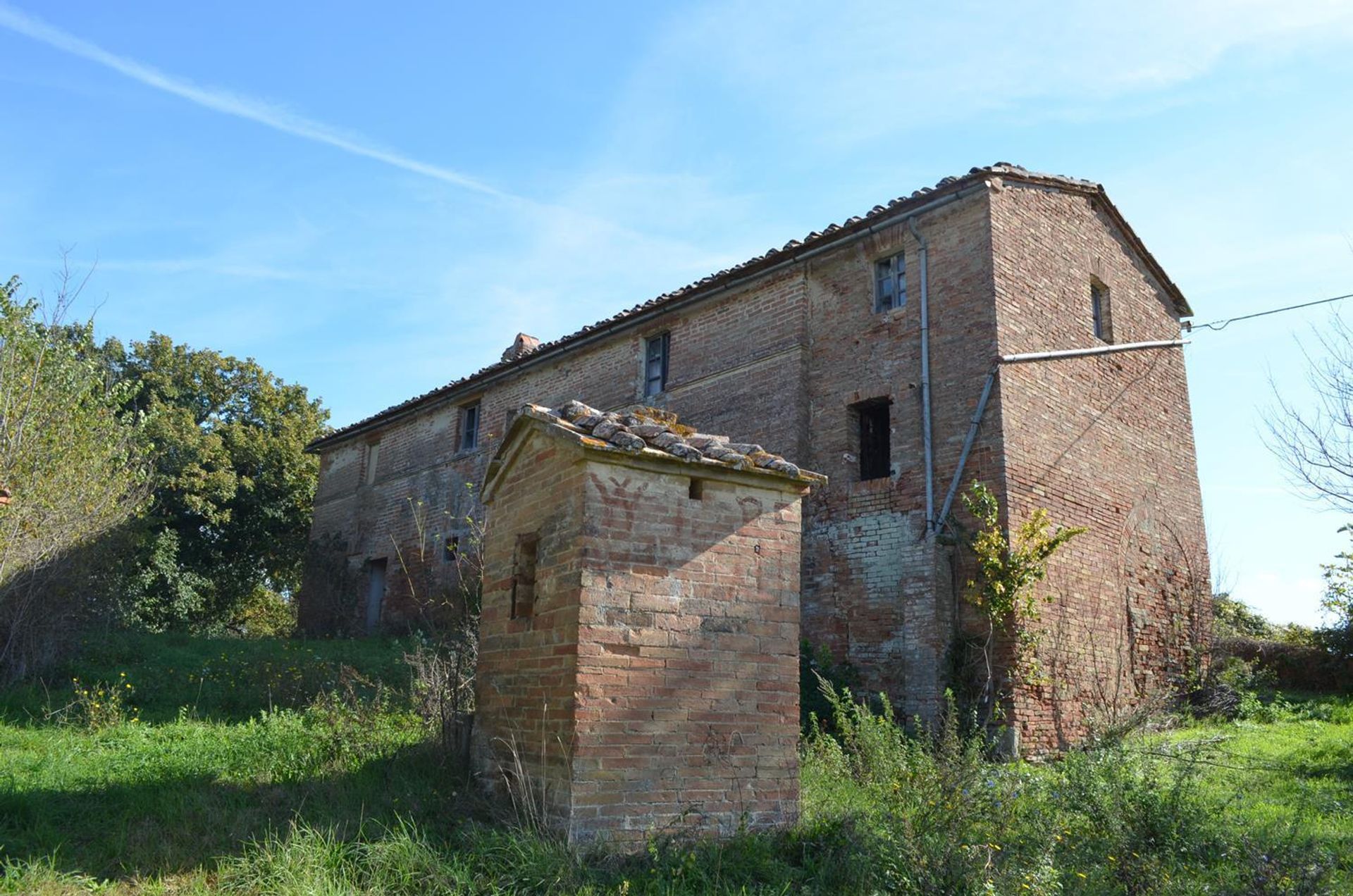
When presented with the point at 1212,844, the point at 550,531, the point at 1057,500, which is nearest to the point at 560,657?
the point at 550,531

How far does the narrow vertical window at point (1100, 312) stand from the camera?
47.7 ft

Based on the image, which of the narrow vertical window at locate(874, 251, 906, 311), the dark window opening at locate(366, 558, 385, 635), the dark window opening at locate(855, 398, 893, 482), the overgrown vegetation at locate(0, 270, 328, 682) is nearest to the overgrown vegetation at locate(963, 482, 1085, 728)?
the dark window opening at locate(855, 398, 893, 482)

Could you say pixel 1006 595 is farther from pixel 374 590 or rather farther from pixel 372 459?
pixel 372 459

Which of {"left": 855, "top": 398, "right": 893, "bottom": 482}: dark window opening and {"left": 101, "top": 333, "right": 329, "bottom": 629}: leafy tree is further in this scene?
{"left": 101, "top": 333, "right": 329, "bottom": 629}: leafy tree

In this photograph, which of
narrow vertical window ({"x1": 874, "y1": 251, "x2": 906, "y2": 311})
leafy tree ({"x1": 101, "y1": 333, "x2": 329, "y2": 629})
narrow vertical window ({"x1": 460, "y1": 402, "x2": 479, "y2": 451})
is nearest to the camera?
narrow vertical window ({"x1": 874, "y1": 251, "x2": 906, "y2": 311})

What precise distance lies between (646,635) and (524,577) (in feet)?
4.22

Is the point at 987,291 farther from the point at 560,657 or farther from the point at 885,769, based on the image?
the point at 560,657

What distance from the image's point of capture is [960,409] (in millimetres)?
12070

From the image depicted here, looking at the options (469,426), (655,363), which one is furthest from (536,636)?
(469,426)

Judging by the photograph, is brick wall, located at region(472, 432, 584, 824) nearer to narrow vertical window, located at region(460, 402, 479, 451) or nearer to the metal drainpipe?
the metal drainpipe

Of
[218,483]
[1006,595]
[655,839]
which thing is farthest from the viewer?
[218,483]

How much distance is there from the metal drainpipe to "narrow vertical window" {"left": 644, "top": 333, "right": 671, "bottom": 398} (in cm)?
475

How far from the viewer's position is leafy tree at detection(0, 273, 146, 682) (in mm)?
10852

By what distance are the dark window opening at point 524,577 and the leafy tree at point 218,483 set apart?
19.8m
